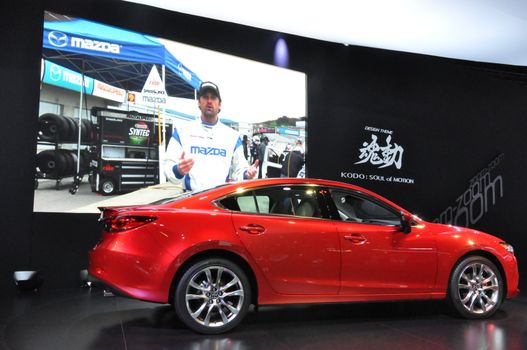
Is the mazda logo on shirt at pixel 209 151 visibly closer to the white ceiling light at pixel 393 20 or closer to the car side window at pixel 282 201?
the white ceiling light at pixel 393 20

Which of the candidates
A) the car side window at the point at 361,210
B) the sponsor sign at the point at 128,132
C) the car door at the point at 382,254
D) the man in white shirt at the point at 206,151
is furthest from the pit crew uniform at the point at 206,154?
the car door at the point at 382,254

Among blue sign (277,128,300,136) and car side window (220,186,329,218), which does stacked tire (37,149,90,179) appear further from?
blue sign (277,128,300,136)

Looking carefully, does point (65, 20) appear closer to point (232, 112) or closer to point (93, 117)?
point (93, 117)

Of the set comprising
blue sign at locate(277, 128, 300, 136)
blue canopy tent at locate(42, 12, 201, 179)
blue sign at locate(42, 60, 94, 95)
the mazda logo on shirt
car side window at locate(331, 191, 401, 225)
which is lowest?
car side window at locate(331, 191, 401, 225)

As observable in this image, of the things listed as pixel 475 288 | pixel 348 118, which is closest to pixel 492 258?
pixel 475 288

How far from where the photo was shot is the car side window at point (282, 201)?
12.6 feet

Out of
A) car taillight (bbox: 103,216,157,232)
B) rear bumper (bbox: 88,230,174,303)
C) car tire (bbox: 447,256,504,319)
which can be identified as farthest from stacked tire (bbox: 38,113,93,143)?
car tire (bbox: 447,256,504,319)

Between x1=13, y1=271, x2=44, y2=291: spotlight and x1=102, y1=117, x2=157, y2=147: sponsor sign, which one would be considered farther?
x1=102, y1=117, x2=157, y2=147: sponsor sign

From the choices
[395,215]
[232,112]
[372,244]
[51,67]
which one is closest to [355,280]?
[372,244]

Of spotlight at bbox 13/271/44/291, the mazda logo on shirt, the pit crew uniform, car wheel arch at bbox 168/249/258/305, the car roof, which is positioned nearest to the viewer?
car wheel arch at bbox 168/249/258/305

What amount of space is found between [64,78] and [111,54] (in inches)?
27.2

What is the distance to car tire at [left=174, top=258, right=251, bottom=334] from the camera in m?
3.49

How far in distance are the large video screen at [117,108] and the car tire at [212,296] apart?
2837mm

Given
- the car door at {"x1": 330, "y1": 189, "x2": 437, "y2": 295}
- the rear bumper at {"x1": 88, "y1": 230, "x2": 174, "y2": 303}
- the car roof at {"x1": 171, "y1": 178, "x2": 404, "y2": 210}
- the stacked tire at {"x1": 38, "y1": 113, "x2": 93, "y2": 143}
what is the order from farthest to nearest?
the stacked tire at {"x1": 38, "y1": 113, "x2": 93, "y2": 143} < the car door at {"x1": 330, "y1": 189, "x2": 437, "y2": 295} < the car roof at {"x1": 171, "y1": 178, "x2": 404, "y2": 210} < the rear bumper at {"x1": 88, "y1": 230, "x2": 174, "y2": 303}
